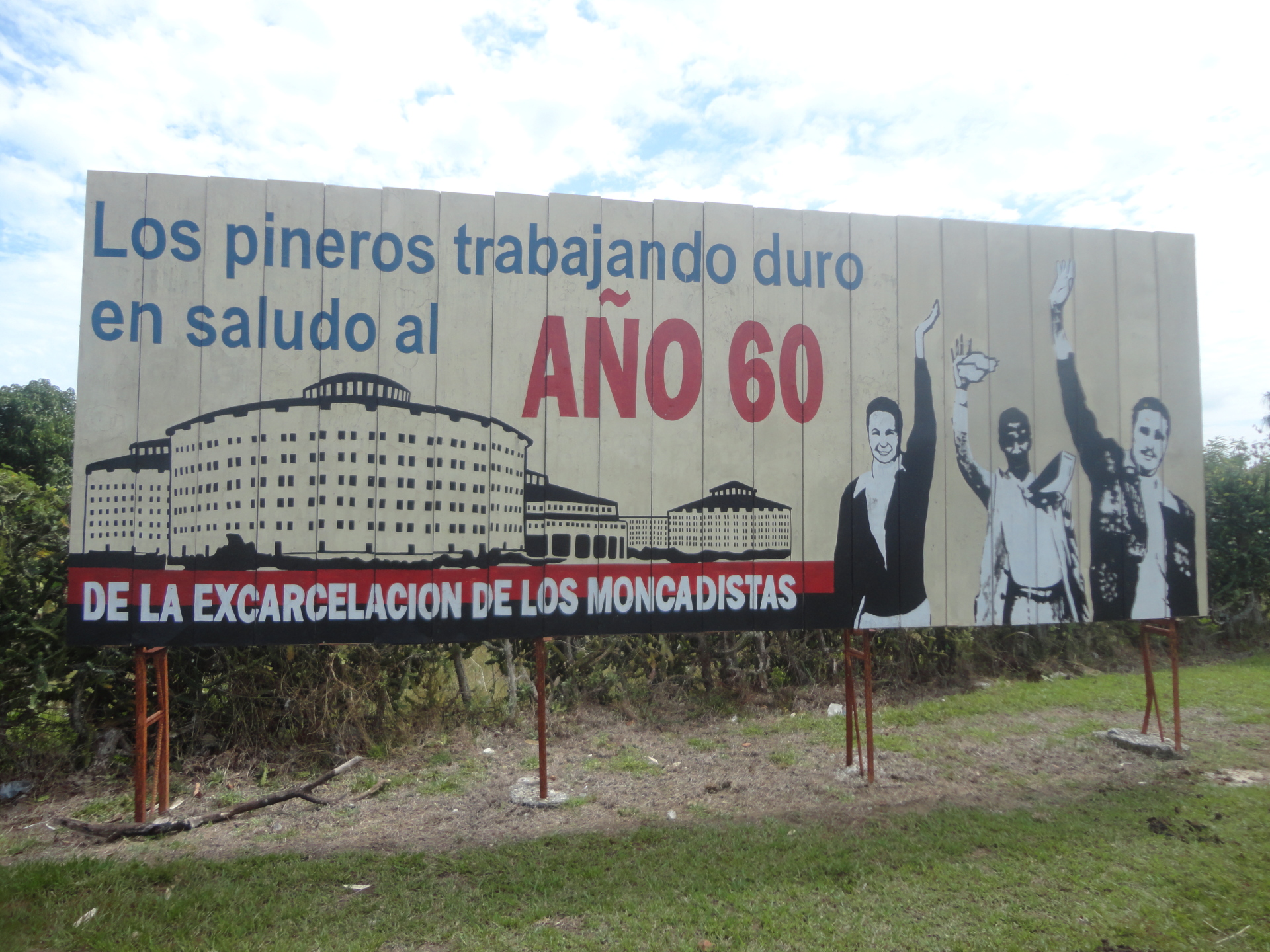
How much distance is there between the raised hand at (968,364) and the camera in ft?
18.5

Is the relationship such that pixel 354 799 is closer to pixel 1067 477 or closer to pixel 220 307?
pixel 220 307

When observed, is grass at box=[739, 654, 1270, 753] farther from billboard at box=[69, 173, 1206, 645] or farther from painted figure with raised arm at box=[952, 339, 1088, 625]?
billboard at box=[69, 173, 1206, 645]

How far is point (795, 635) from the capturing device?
9266mm

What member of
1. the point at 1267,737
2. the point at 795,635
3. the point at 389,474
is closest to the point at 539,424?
the point at 389,474

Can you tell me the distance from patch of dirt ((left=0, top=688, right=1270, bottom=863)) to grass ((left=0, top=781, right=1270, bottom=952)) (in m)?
0.31

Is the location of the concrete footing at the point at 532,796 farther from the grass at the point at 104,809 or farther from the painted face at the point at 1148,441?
the painted face at the point at 1148,441

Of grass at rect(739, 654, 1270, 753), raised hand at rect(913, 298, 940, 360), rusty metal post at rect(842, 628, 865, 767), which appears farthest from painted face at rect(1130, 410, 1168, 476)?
grass at rect(739, 654, 1270, 753)

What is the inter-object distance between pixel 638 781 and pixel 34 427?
25394 mm

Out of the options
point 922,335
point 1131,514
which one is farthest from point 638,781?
A: point 1131,514

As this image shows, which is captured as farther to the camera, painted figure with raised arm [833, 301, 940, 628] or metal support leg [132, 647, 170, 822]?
painted figure with raised arm [833, 301, 940, 628]

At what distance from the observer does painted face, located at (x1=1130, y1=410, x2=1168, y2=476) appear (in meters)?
5.95

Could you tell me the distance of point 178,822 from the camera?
5066 millimetres

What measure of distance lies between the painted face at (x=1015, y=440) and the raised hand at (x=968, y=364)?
0.47 meters

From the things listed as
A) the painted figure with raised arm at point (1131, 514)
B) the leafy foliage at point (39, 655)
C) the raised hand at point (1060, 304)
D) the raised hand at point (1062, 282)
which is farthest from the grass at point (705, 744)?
the leafy foliage at point (39, 655)
